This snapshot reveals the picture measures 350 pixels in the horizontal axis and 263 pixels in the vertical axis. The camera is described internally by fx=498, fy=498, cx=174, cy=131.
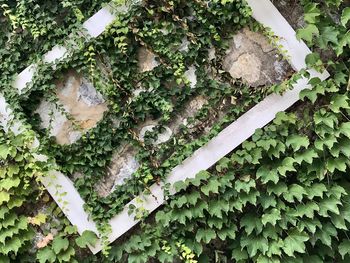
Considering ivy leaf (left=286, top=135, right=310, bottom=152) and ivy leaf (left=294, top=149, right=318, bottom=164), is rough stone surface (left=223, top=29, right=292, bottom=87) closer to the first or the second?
ivy leaf (left=286, top=135, right=310, bottom=152)

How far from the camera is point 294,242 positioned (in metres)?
3.23

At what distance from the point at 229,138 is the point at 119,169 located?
2.54 ft

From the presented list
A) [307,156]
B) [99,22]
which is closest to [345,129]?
[307,156]

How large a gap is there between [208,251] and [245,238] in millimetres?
294

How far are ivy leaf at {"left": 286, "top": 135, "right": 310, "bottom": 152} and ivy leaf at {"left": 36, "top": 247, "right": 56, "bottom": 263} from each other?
1.69m

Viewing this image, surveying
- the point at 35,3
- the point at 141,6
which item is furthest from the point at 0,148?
the point at 141,6

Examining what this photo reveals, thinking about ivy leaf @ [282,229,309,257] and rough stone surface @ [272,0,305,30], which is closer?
ivy leaf @ [282,229,309,257]

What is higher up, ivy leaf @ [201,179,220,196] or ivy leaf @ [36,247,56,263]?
Answer: ivy leaf @ [36,247,56,263]

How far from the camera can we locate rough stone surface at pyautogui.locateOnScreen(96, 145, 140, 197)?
3389 millimetres

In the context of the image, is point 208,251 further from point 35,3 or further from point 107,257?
point 35,3

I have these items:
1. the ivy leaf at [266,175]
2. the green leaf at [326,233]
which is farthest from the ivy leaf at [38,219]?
the green leaf at [326,233]

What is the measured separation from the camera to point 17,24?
328 centimetres

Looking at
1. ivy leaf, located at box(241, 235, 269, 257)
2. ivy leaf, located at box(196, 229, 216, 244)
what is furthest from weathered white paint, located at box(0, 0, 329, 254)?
ivy leaf, located at box(241, 235, 269, 257)

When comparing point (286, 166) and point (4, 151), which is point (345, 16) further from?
point (4, 151)
